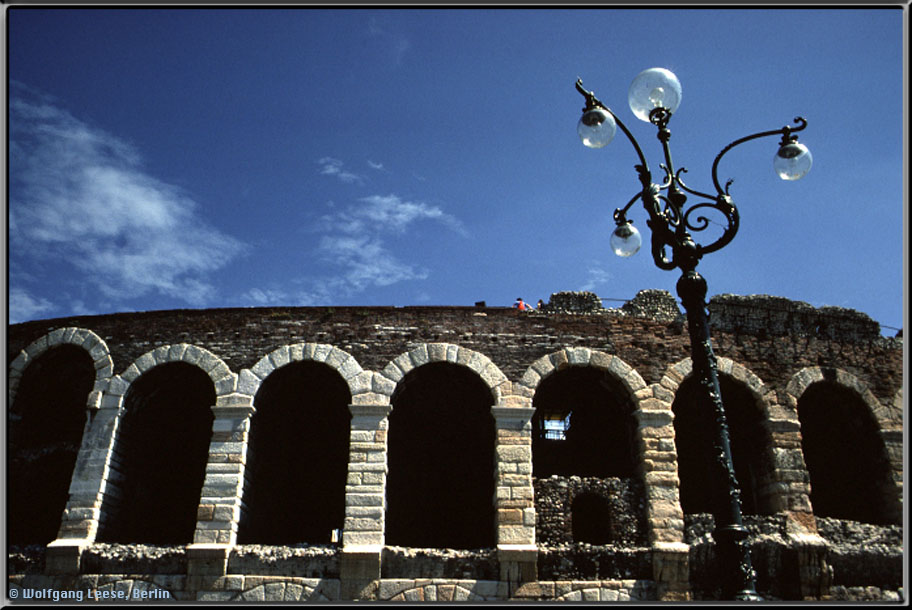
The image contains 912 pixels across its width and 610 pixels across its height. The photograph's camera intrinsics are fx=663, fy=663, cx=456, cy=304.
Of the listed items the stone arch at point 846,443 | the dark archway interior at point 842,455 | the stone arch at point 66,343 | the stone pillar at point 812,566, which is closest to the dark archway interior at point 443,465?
the stone arch at point 66,343

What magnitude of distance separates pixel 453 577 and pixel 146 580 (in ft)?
15.2

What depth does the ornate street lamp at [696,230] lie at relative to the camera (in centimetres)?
542

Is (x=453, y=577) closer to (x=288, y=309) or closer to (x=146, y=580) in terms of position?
(x=146, y=580)

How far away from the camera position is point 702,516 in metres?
10.6

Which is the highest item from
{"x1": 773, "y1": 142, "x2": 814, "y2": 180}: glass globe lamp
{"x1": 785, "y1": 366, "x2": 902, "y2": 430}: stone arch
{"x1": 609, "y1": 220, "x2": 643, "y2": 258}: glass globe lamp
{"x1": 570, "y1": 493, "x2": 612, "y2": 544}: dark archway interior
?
{"x1": 773, "y1": 142, "x2": 814, "y2": 180}: glass globe lamp

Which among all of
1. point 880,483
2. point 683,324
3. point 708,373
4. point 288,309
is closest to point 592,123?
point 708,373

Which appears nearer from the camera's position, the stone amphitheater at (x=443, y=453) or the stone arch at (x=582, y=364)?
the stone amphitheater at (x=443, y=453)

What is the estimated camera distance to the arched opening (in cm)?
1144

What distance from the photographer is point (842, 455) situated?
12.6 meters

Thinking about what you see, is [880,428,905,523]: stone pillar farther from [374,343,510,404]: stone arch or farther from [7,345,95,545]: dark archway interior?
[7,345,95,545]: dark archway interior

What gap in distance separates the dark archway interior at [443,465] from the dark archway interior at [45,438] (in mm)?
6056

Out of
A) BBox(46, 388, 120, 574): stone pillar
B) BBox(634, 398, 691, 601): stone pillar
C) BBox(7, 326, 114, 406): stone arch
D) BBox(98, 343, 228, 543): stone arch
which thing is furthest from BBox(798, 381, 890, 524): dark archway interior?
BBox(7, 326, 114, 406): stone arch

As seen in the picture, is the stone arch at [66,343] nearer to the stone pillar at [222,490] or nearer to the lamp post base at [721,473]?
the stone pillar at [222,490]

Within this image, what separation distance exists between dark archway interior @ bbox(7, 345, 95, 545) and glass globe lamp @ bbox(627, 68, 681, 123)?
10737 mm
